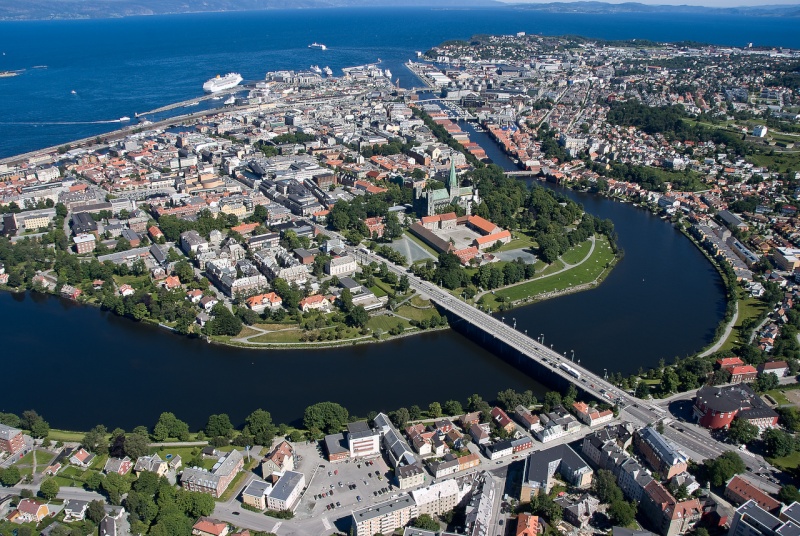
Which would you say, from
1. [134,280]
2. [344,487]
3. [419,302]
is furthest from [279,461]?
[134,280]

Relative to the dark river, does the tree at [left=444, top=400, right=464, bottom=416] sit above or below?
above

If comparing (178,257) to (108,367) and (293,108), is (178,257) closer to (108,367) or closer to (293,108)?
(108,367)

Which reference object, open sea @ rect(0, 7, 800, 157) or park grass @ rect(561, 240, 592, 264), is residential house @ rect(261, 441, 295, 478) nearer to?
park grass @ rect(561, 240, 592, 264)

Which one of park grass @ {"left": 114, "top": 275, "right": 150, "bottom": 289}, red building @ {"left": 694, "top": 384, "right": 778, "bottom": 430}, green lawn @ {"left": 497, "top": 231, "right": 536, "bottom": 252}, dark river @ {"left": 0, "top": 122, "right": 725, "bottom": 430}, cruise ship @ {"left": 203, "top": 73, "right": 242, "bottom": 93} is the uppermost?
cruise ship @ {"left": 203, "top": 73, "right": 242, "bottom": 93}

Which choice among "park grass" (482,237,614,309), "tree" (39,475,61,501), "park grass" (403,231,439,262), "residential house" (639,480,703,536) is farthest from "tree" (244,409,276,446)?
"park grass" (403,231,439,262)

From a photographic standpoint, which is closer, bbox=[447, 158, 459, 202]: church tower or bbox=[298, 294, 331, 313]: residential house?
bbox=[298, 294, 331, 313]: residential house

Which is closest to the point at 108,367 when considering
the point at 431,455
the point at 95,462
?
the point at 95,462
